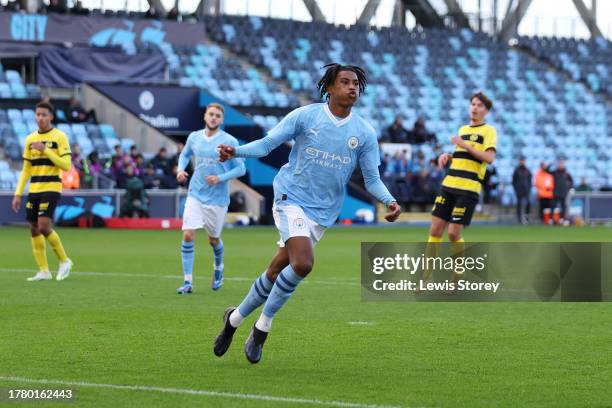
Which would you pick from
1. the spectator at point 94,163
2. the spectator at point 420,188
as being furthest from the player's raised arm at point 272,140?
the spectator at point 420,188

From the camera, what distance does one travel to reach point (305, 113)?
351 inches

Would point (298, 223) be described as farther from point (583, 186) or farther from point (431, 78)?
point (431, 78)

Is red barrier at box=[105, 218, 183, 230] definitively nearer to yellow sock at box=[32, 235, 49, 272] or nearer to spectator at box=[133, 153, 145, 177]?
spectator at box=[133, 153, 145, 177]

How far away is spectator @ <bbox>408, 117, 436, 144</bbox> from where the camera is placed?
3931cm

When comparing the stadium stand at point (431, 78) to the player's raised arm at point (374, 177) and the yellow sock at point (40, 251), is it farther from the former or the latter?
the player's raised arm at point (374, 177)

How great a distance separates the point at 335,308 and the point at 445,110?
32.1 m

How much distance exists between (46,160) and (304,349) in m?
7.06

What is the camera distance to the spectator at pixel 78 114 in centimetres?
3559

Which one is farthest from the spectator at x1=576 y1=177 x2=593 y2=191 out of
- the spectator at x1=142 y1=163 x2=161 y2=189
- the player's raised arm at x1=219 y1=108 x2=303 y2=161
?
the player's raised arm at x1=219 y1=108 x2=303 y2=161

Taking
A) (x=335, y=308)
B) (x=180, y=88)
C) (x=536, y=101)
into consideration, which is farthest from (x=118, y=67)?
(x=335, y=308)

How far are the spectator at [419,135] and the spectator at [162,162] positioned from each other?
8.86m

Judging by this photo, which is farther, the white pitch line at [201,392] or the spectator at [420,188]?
the spectator at [420,188]

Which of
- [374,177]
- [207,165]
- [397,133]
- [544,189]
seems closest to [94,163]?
[397,133]

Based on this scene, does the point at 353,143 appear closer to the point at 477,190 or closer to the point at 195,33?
the point at 477,190
